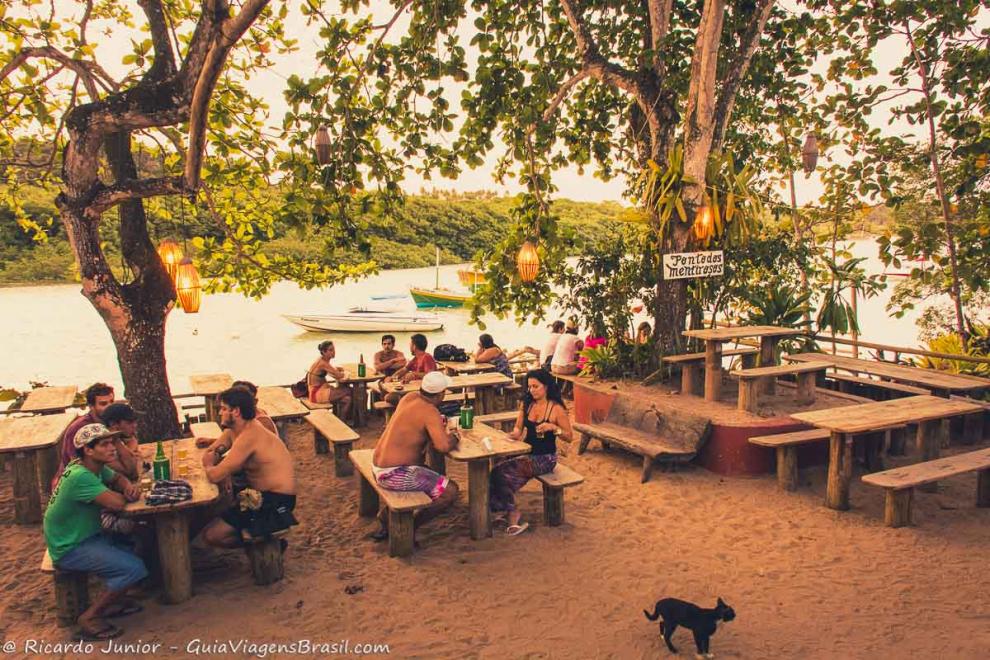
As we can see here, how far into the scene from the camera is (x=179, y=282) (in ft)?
20.0

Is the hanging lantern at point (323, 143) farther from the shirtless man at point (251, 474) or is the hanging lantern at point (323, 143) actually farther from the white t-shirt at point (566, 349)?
the white t-shirt at point (566, 349)

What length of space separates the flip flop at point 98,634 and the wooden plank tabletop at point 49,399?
4253 millimetres

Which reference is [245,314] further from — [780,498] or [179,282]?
[780,498]

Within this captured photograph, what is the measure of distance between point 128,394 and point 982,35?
420 inches

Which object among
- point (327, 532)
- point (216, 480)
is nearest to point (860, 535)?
point (327, 532)

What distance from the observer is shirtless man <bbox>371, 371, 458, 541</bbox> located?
4.68m

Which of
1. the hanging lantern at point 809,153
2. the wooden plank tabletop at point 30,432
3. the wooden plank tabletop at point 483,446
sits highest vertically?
the hanging lantern at point 809,153

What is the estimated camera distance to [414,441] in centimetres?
474

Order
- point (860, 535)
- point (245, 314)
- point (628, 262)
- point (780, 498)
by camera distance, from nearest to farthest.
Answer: point (860, 535)
point (780, 498)
point (628, 262)
point (245, 314)

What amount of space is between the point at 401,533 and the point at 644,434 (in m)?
3.24

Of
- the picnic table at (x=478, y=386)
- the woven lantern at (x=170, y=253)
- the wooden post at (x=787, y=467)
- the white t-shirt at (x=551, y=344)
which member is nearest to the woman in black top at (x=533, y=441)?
the wooden post at (x=787, y=467)

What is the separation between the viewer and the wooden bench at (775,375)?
21.7 feet

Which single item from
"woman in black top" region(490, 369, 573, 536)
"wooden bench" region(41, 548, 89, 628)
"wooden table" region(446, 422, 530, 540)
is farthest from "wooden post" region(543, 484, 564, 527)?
"wooden bench" region(41, 548, 89, 628)

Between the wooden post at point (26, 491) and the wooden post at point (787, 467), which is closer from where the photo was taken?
the wooden post at point (26, 491)
